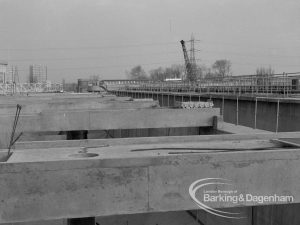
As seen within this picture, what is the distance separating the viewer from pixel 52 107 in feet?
72.2

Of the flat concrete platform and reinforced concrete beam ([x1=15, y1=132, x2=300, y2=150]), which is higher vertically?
reinforced concrete beam ([x1=15, y1=132, x2=300, y2=150])

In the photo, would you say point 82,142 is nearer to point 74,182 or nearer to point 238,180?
point 74,182

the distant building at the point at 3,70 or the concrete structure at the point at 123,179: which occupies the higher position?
the distant building at the point at 3,70

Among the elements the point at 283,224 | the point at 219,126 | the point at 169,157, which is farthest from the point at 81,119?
the point at 169,157

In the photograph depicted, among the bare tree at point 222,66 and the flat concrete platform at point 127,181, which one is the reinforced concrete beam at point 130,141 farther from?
the bare tree at point 222,66

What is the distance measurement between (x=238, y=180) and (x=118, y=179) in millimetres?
1977

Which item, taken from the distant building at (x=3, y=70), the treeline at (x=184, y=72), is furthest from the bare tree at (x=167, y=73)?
the distant building at (x=3, y=70)
